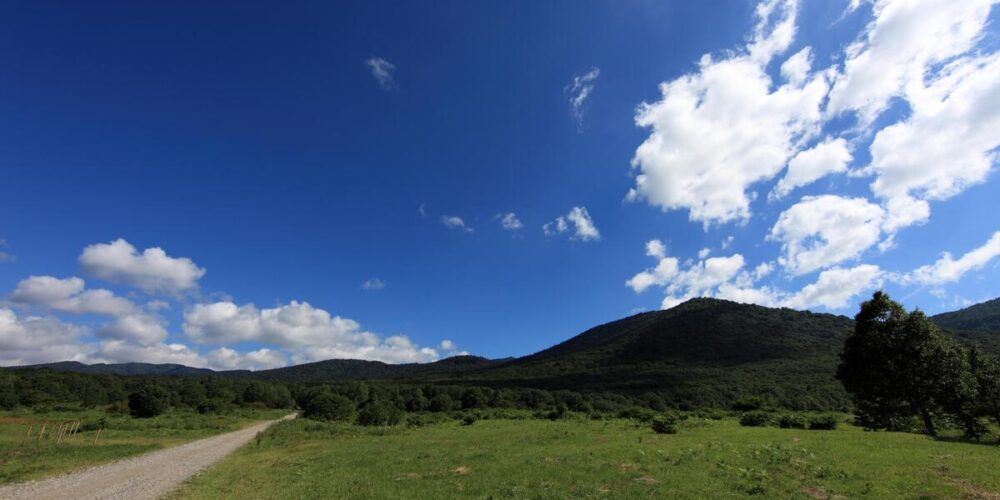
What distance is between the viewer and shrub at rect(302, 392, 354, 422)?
269ft

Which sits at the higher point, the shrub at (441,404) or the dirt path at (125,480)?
the shrub at (441,404)

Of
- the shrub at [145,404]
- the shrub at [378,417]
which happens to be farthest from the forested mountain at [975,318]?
the shrub at [145,404]

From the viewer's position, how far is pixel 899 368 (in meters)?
38.9

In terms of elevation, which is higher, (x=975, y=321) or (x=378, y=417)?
(x=975, y=321)

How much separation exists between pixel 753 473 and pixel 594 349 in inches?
7230

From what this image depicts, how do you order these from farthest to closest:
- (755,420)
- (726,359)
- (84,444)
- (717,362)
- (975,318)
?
(975,318), (726,359), (717,362), (755,420), (84,444)

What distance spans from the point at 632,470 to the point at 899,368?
31.9 m

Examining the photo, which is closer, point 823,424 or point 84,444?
point 84,444

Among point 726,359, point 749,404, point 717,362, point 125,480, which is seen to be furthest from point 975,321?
point 125,480

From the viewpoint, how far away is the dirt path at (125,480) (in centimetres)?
2184

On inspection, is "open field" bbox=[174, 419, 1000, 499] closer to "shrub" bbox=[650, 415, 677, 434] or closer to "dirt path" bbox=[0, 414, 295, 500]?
"dirt path" bbox=[0, 414, 295, 500]

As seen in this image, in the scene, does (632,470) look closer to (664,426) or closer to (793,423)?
(664,426)

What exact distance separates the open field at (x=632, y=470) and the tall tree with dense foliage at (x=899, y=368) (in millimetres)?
9136

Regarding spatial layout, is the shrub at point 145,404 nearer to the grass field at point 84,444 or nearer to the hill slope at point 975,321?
the grass field at point 84,444
